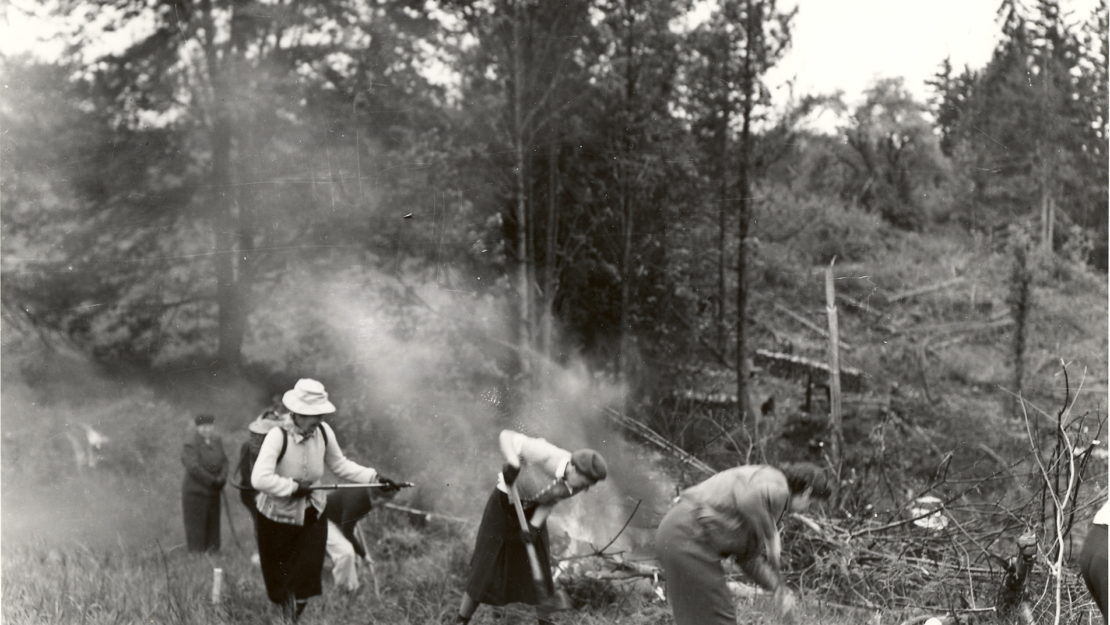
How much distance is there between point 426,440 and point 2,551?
429cm

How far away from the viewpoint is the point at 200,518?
323 inches

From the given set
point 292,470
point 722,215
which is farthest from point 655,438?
point 292,470

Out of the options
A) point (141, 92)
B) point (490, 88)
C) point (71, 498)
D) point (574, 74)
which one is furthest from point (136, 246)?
point (574, 74)

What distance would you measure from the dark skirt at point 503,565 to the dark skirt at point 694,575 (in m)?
1.32

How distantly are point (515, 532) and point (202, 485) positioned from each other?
13.0 ft

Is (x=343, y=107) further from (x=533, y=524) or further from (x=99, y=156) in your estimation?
(x=533, y=524)

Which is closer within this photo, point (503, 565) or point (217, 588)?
point (503, 565)

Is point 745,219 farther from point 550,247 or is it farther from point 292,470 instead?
point 292,470

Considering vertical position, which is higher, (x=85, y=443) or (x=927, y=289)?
(x=927, y=289)

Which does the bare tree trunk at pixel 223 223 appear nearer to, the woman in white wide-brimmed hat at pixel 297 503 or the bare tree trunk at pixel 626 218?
→ the bare tree trunk at pixel 626 218

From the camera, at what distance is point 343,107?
35.8ft

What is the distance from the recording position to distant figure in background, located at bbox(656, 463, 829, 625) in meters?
4.29

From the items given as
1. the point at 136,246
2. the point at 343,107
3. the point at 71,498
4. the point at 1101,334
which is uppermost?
the point at 343,107

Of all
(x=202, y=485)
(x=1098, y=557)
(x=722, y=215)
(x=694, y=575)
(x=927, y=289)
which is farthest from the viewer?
(x=927, y=289)
